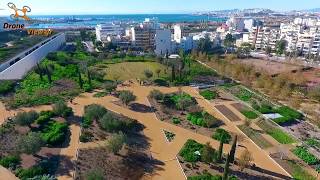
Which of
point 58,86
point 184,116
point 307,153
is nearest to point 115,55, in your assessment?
point 58,86

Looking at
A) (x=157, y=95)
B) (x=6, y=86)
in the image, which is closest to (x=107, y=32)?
(x=6, y=86)

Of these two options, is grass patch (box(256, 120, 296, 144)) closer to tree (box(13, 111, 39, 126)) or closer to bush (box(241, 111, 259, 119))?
bush (box(241, 111, 259, 119))

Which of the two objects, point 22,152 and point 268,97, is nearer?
point 22,152

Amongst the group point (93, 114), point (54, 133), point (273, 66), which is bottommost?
point (54, 133)

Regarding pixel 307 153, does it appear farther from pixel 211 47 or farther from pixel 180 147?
pixel 211 47

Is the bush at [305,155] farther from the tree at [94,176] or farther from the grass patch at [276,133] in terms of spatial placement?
the tree at [94,176]

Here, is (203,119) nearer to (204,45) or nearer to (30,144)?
(30,144)
